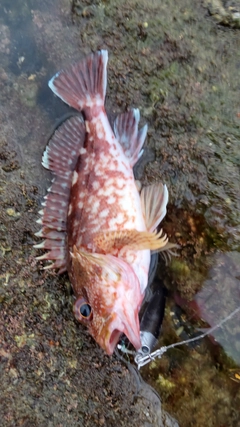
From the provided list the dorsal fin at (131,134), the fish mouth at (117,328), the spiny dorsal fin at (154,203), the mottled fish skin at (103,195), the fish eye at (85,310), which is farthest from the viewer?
the dorsal fin at (131,134)

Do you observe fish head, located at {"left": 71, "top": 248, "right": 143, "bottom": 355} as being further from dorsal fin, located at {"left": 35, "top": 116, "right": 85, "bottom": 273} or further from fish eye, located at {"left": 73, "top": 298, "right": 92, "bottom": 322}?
dorsal fin, located at {"left": 35, "top": 116, "right": 85, "bottom": 273}

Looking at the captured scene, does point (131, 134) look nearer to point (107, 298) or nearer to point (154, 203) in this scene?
point (154, 203)

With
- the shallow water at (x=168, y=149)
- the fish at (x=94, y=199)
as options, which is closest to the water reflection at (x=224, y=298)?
the shallow water at (x=168, y=149)

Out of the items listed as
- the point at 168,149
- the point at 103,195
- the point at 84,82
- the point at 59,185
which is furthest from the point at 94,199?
the point at 84,82

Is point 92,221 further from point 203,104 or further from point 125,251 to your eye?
point 203,104

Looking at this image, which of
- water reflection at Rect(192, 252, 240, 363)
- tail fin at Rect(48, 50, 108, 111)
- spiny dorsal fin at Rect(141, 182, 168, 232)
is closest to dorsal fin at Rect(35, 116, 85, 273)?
tail fin at Rect(48, 50, 108, 111)

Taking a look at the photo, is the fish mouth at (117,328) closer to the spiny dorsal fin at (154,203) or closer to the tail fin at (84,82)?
the spiny dorsal fin at (154,203)
